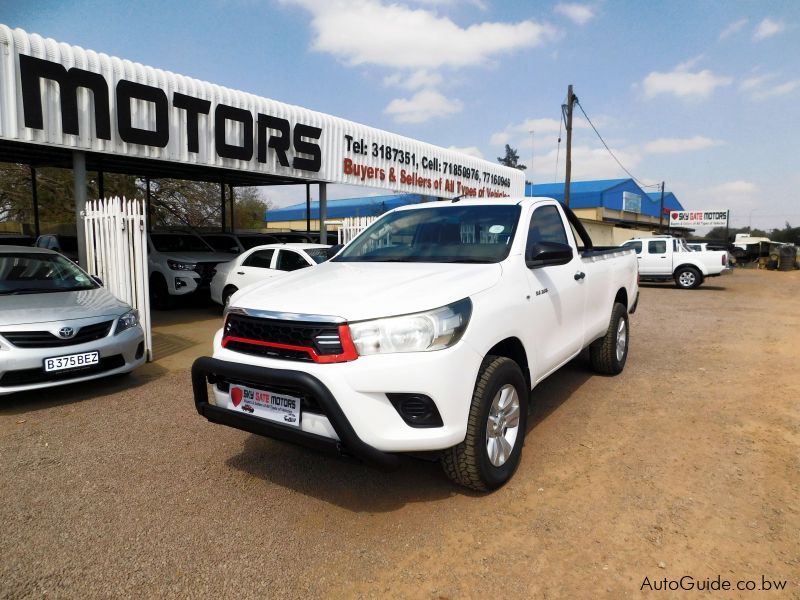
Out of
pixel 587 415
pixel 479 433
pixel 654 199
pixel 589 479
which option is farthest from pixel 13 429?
pixel 654 199

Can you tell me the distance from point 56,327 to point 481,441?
4.08 metres

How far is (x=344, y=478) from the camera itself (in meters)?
3.38

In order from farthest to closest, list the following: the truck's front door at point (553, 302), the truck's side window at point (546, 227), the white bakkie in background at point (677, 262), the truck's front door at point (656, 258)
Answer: the truck's front door at point (656, 258) < the white bakkie in background at point (677, 262) < the truck's side window at point (546, 227) < the truck's front door at point (553, 302)

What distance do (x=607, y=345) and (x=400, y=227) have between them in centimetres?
278

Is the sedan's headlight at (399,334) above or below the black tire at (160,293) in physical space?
above

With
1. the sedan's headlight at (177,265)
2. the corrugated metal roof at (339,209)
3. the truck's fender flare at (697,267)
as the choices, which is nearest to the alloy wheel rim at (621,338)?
the sedan's headlight at (177,265)

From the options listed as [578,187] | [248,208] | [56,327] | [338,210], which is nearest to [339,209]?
[338,210]

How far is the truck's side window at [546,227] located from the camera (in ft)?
12.9

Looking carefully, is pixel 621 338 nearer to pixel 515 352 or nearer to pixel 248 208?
pixel 515 352

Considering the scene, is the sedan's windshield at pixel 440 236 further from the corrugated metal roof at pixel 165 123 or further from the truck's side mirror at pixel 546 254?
the corrugated metal roof at pixel 165 123

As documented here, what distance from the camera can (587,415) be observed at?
4543mm

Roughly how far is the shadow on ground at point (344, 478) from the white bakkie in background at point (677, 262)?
52.5 feet

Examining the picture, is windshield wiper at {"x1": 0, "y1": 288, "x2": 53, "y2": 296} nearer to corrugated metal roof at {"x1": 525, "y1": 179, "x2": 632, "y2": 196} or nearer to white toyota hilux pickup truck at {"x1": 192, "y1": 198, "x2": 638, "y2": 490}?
white toyota hilux pickup truck at {"x1": 192, "y1": 198, "x2": 638, "y2": 490}

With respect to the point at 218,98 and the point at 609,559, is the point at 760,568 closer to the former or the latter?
the point at 609,559
